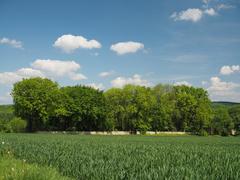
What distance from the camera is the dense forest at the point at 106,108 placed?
90.9 metres

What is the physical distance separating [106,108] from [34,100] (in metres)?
18.1

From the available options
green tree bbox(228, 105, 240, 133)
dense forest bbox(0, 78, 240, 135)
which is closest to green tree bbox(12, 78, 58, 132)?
dense forest bbox(0, 78, 240, 135)

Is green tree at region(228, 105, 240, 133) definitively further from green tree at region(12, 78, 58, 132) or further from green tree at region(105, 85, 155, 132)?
green tree at region(12, 78, 58, 132)

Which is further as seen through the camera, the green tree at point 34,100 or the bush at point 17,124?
the green tree at point 34,100

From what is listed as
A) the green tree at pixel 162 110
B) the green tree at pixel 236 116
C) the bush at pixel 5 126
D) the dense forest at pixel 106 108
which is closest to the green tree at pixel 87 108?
the dense forest at pixel 106 108

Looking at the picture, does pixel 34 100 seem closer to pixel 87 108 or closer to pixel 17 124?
pixel 17 124

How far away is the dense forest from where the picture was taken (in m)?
90.9

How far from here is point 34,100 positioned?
297ft

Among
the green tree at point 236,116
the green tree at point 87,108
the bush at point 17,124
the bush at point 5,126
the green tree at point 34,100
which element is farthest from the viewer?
the green tree at point 236,116

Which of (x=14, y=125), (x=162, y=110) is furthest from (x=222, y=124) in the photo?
(x=14, y=125)

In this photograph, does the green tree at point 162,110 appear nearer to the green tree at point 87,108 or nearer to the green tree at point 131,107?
the green tree at point 131,107

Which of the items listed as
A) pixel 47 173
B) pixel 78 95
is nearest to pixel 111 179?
pixel 47 173

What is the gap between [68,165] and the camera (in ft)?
45.6

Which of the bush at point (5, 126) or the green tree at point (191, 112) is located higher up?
the green tree at point (191, 112)
